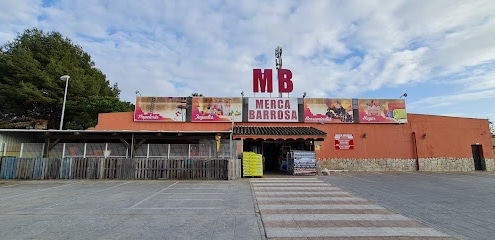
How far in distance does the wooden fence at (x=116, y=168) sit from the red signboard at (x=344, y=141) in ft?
34.0

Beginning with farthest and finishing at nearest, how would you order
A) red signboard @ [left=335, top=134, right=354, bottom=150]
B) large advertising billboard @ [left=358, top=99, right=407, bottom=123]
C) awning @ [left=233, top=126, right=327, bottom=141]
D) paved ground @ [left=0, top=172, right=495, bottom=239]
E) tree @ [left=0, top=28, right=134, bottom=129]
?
tree @ [left=0, top=28, right=134, bottom=129], large advertising billboard @ [left=358, top=99, right=407, bottom=123], red signboard @ [left=335, top=134, right=354, bottom=150], awning @ [left=233, top=126, right=327, bottom=141], paved ground @ [left=0, top=172, right=495, bottom=239]

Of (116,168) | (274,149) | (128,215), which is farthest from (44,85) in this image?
(128,215)

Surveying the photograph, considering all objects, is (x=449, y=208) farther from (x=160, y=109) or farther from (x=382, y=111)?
(x=160, y=109)

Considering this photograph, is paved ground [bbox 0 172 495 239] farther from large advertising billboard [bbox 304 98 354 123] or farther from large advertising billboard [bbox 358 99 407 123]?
large advertising billboard [bbox 358 99 407 123]

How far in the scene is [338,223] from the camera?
5844 millimetres

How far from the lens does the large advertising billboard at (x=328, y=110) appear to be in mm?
21547

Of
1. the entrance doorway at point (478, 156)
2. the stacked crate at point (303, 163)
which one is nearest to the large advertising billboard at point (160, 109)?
the stacked crate at point (303, 163)

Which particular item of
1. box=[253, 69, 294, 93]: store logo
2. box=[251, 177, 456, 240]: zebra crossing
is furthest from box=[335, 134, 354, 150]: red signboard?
box=[251, 177, 456, 240]: zebra crossing

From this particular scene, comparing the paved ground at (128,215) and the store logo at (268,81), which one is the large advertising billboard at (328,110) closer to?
the store logo at (268,81)

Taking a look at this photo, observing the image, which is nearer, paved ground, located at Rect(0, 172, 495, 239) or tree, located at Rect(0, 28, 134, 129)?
paved ground, located at Rect(0, 172, 495, 239)

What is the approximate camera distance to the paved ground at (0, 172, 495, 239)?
515 cm

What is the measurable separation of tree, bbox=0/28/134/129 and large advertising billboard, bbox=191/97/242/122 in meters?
10.9

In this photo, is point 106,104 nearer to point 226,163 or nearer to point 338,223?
point 226,163

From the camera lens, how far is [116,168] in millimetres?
14945
